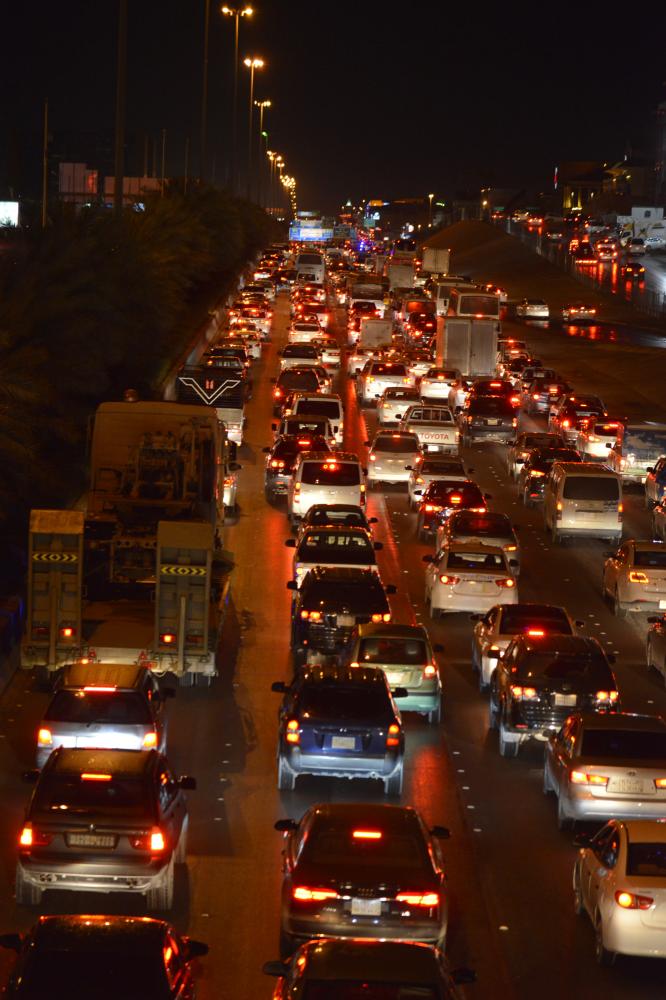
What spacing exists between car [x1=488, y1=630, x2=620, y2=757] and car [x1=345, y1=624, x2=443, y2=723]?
39.2 inches

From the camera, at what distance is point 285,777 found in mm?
18578

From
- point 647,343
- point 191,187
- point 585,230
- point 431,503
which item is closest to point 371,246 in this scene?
point 585,230

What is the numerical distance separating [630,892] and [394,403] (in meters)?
39.8

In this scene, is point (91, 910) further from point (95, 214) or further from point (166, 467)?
point (95, 214)

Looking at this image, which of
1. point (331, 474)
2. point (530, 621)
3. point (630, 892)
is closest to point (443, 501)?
point (331, 474)

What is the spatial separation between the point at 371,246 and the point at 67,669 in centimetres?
18111

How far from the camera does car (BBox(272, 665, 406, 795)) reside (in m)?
18.2

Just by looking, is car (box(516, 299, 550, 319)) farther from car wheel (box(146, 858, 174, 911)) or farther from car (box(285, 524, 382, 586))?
car wheel (box(146, 858, 174, 911))

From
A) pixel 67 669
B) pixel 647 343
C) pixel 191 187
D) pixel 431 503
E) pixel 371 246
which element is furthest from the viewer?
pixel 371 246

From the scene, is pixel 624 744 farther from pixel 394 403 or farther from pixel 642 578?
pixel 394 403

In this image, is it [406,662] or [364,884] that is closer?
[364,884]

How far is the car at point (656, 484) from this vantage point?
40344mm

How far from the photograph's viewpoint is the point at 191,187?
10944cm

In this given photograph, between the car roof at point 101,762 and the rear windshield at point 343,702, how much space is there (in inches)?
152
